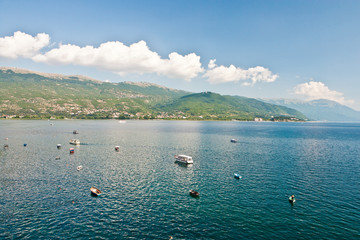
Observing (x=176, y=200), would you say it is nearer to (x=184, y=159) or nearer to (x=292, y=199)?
(x=292, y=199)

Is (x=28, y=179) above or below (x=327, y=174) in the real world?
below

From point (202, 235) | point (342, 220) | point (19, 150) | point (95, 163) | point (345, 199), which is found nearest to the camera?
point (202, 235)

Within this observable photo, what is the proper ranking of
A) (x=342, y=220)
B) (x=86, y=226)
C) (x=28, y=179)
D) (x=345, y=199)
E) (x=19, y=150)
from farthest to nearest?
1. (x=19, y=150)
2. (x=28, y=179)
3. (x=345, y=199)
4. (x=342, y=220)
5. (x=86, y=226)

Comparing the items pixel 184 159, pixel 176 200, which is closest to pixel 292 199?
pixel 176 200

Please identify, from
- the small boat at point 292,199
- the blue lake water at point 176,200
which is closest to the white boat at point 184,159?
the blue lake water at point 176,200

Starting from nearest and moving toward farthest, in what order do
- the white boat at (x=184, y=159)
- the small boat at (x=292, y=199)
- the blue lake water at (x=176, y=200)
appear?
the blue lake water at (x=176, y=200)
the small boat at (x=292, y=199)
the white boat at (x=184, y=159)

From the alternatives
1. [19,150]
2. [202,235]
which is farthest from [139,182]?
[19,150]

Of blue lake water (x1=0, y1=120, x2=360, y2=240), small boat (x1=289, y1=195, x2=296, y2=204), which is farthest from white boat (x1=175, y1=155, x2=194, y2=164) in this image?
small boat (x1=289, y1=195, x2=296, y2=204)

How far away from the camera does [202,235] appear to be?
4000 cm

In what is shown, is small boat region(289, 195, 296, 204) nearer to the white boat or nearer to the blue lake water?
the blue lake water

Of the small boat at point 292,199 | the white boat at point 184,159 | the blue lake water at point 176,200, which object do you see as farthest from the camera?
the white boat at point 184,159

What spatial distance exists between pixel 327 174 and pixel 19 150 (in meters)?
160

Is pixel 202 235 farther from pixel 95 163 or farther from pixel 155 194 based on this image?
pixel 95 163

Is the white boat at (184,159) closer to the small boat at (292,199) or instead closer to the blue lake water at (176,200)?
the blue lake water at (176,200)
